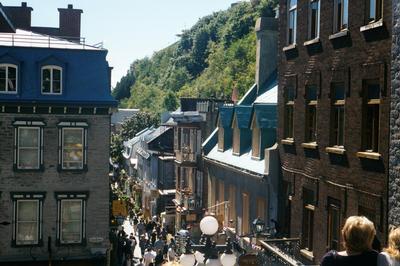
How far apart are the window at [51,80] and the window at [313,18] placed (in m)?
12.0

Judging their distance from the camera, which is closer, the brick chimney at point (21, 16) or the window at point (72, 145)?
the window at point (72, 145)

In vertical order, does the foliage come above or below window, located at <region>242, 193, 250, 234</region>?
above

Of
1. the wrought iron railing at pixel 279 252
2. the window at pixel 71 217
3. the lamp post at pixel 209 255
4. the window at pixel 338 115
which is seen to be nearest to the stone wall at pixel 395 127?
the wrought iron railing at pixel 279 252

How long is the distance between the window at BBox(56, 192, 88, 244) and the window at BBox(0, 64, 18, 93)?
14.8 ft

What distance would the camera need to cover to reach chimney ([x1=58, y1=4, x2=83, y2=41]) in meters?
38.6

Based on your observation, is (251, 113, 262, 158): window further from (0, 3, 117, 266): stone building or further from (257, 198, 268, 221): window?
(0, 3, 117, 266): stone building

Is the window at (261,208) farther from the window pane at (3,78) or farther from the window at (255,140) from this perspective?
the window pane at (3,78)

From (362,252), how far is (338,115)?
10.4 metres

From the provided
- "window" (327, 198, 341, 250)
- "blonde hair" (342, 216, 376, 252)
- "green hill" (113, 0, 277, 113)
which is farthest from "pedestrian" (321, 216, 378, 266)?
"green hill" (113, 0, 277, 113)

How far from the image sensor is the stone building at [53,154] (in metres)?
25.5

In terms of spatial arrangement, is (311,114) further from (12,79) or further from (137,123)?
(137,123)

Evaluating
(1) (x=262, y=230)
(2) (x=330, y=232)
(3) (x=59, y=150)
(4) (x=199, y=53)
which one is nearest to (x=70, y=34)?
(3) (x=59, y=150)

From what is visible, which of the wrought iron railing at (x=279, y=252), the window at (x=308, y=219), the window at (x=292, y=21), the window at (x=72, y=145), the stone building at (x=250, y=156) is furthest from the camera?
the window at (x=72, y=145)

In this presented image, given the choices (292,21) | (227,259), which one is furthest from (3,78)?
(227,259)
